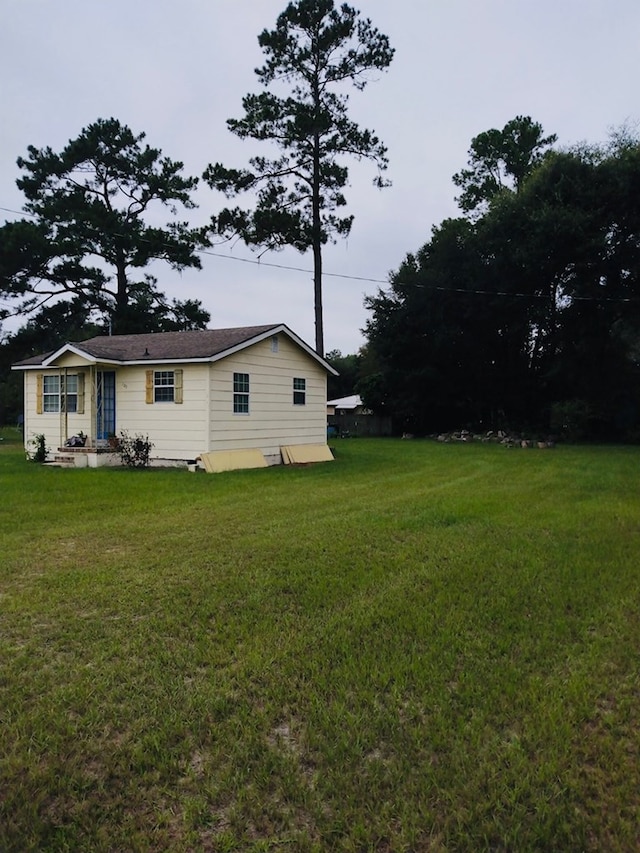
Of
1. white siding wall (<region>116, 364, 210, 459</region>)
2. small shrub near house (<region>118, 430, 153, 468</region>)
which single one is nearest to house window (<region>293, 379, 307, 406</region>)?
white siding wall (<region>116, 364, 210, 459</region>)

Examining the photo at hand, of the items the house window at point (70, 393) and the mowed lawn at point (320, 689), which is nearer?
the mowed lawn at point (320, 689)

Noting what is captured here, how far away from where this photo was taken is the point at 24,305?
24484 millimetres

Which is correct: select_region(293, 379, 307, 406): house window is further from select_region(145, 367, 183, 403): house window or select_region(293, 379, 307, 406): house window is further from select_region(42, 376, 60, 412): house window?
select_region(42, 376, 60, 412): house window

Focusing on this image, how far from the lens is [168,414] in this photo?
13.1m

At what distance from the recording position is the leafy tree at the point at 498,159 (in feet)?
96.1

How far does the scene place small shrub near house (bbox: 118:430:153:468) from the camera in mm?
13141

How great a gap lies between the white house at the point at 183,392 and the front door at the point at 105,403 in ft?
0.08

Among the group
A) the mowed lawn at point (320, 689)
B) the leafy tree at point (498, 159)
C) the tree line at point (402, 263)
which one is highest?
the leafy tree at point (498, 159)

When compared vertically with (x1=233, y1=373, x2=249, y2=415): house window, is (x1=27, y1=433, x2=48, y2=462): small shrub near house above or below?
below

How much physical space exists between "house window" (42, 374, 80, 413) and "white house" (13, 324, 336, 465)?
0.03m

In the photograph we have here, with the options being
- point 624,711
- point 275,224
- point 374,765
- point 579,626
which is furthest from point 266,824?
point 275,224

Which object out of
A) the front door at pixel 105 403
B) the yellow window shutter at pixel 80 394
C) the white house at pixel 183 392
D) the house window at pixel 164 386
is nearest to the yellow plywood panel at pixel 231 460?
the white house at pixel 183 392

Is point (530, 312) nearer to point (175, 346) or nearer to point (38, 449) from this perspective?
point (175, 346)

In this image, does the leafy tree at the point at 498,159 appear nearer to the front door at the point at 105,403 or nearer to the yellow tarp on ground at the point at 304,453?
the yellow tarp on ground at the point at 304,453
